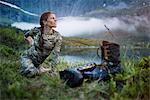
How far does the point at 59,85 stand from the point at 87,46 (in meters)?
0.62

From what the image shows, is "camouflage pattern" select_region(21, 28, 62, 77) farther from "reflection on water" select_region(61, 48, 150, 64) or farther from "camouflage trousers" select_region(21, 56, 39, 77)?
"reflection on water" select_region(61, 48, 150, 64)

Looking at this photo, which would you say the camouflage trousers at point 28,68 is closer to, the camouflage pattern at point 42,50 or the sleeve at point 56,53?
the camouflage pattern at point 42,50

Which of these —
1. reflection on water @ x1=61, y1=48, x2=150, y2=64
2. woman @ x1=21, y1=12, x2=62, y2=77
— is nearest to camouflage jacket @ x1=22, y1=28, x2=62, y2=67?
woman @ x1=21, y1=12, x2=62, y2=77

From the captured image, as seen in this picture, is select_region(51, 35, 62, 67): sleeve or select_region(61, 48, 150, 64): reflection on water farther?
select_region(61, 48, 150, 64): reflection on water

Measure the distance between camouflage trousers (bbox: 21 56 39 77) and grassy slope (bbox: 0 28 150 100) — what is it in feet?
0.19

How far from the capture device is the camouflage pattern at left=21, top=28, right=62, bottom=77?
15.1 ft

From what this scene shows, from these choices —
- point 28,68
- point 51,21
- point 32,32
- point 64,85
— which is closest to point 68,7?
point 51,21

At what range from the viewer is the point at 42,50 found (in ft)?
15.3

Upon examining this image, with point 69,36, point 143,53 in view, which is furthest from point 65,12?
point 143,53

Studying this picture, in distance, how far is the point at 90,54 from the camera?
4754 millimetres

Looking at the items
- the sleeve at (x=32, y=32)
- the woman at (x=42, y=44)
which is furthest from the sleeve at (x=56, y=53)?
the sleeve at (x=32, y=32)

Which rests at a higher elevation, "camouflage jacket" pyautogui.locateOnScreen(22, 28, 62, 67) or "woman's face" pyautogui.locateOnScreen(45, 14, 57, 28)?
"woman's face" pyautogui.locateOnScreen(45, 14, 57, 28)

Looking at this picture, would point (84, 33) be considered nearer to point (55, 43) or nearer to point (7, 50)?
point (55, 43)

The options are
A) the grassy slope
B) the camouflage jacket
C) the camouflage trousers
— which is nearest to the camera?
the grassy slope
